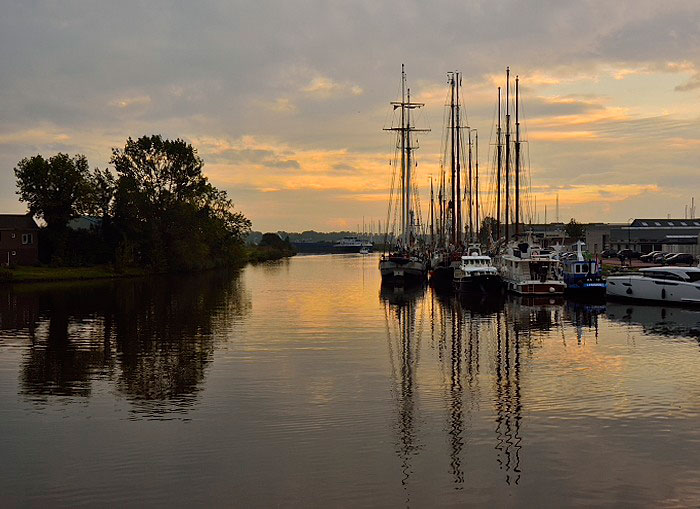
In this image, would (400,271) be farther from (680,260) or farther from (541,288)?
(680,260)

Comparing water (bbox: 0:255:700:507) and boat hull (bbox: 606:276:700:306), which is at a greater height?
boat hull (bbox: 606:276:700:306)

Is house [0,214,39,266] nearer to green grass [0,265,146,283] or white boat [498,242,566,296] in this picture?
green grass [0,265,146,283]

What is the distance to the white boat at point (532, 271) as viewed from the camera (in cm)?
6619

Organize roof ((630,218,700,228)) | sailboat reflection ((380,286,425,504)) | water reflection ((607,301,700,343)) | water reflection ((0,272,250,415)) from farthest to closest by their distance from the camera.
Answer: roof ((630,218,700,228)), water reflection ((607,301,700,343)), water reflection ((0,272,250,415)), sailboat reflection ((380,286,425,504))

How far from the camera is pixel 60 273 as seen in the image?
325ft

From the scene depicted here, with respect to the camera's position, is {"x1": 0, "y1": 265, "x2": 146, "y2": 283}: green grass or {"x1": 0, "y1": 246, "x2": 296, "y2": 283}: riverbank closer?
{"x1": 0, "y1": 246, "x2": 296, "y2": 283}: riverbank

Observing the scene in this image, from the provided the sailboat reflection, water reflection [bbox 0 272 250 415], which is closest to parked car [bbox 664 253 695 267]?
the sailboat reflection

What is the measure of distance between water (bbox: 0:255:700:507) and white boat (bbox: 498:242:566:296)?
1639 cm

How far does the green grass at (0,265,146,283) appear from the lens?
92.2m

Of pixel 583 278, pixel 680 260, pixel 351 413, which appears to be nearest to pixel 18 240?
pixel 583 278

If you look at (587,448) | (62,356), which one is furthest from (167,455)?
(62,356)

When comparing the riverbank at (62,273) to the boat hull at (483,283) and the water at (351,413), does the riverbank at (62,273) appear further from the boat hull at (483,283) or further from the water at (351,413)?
the boat hull at (483,283)

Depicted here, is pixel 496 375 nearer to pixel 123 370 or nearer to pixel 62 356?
pixel 123 370

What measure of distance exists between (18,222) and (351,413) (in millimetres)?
97718
